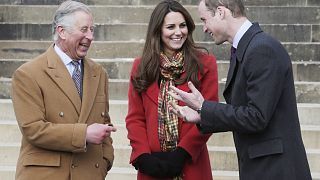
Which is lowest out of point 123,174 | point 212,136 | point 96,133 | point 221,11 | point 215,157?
point 123,174

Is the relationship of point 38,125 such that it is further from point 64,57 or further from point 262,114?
point 262,114

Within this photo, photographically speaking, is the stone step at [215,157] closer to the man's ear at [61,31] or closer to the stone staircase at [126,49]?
the stone staircase at [126,49]

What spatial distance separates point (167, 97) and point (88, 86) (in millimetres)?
588

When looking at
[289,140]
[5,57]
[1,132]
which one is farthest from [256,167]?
[5,57]

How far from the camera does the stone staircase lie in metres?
5.99

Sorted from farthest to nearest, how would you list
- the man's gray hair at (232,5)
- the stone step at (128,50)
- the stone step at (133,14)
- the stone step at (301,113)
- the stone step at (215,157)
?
the stone step at (133,14) < the stone step at (128,50) < the stone step at (301,113) < the stone step at (215,157) < the man's gray hair at (232,5)

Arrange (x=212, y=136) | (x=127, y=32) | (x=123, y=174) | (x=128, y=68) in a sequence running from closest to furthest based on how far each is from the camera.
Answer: (x=123, y=174), (x=212, y=136), (x=128, y=68), (x=127, y=32)

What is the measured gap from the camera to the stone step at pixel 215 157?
583 cm

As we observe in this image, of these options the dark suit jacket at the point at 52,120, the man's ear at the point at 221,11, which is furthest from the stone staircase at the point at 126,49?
the man's ear at the point at 221,11

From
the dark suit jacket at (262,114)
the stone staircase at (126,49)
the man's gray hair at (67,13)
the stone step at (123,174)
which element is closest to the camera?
the dark suit jacket at (262,114)

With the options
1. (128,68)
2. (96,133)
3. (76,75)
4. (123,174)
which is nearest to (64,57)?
(76,75)

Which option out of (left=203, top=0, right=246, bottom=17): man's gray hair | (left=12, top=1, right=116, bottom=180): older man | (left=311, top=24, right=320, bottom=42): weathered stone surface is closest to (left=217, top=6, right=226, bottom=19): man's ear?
(left=203, top=0, right=246, bottom=17): man's gray hair

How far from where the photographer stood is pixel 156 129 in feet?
13.0

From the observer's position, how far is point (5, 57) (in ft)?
25.7
